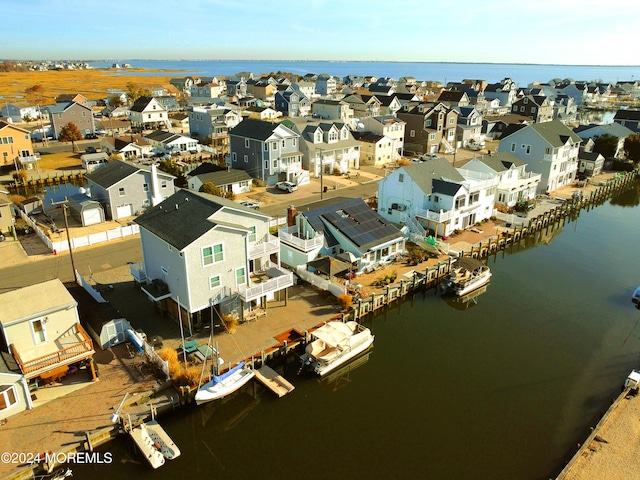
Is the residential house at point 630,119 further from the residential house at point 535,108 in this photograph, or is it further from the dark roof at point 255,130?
the dark roof at point 255,130

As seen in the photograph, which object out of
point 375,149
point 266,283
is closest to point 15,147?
point 375,149

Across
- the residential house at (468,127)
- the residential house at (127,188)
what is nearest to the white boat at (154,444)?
the residential house at (127,188)

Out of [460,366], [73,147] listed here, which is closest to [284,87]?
[73,147]

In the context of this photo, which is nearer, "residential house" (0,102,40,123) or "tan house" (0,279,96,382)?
"tan house" (0,279,96,382)

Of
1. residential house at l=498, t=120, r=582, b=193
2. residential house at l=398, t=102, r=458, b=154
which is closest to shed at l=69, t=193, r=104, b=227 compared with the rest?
residential house at l=498, t=120, r=582, b=193

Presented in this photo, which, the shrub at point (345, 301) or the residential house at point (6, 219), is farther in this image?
the residential house at point (6, 219)

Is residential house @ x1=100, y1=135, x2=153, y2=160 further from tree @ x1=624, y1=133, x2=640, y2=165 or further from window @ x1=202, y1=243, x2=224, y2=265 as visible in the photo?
tree @ x1=624, y1=133, x2=640, y2=165
